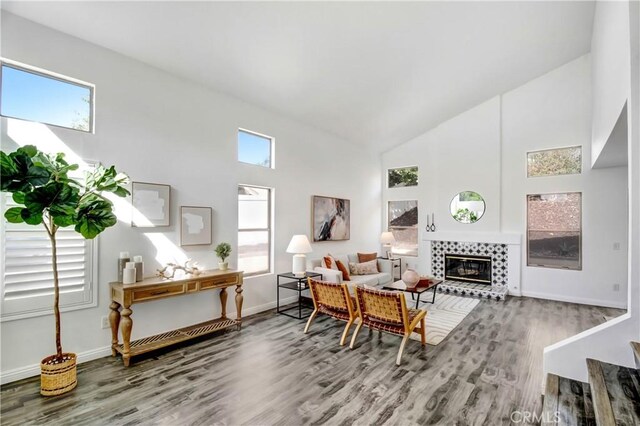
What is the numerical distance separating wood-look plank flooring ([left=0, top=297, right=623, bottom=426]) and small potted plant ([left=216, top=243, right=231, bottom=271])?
35.8 inches

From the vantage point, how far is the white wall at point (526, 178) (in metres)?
5.36

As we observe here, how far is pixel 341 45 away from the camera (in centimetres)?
388

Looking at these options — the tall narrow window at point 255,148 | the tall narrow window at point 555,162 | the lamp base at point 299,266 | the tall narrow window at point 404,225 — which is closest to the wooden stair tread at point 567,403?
the lamp base at point 299,266

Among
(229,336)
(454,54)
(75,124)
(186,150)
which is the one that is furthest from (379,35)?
(229,336)

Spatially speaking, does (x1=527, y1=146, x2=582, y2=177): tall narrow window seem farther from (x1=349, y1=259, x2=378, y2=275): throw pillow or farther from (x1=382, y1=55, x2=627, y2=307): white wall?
(x1=349, y1=259, x2=378, y2=275): throw pillow

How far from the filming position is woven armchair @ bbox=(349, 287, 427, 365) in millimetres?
3287

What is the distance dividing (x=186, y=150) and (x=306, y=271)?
275cm

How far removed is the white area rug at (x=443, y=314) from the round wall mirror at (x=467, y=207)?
1.84 metres

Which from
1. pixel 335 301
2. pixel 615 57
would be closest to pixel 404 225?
pixel 335 301

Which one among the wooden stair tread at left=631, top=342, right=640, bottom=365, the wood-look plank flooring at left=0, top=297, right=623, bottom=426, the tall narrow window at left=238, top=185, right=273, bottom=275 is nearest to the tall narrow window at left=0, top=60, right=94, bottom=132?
the tall narrow window at left=238, top=185, right=273, bottom=275

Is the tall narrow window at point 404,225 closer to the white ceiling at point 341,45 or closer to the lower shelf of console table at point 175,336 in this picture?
the white ceiling at point 341,45

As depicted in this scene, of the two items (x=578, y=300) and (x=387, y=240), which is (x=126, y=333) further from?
(x=578, y=300)

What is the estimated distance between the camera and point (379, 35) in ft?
12.5

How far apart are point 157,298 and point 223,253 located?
40.3 inches
